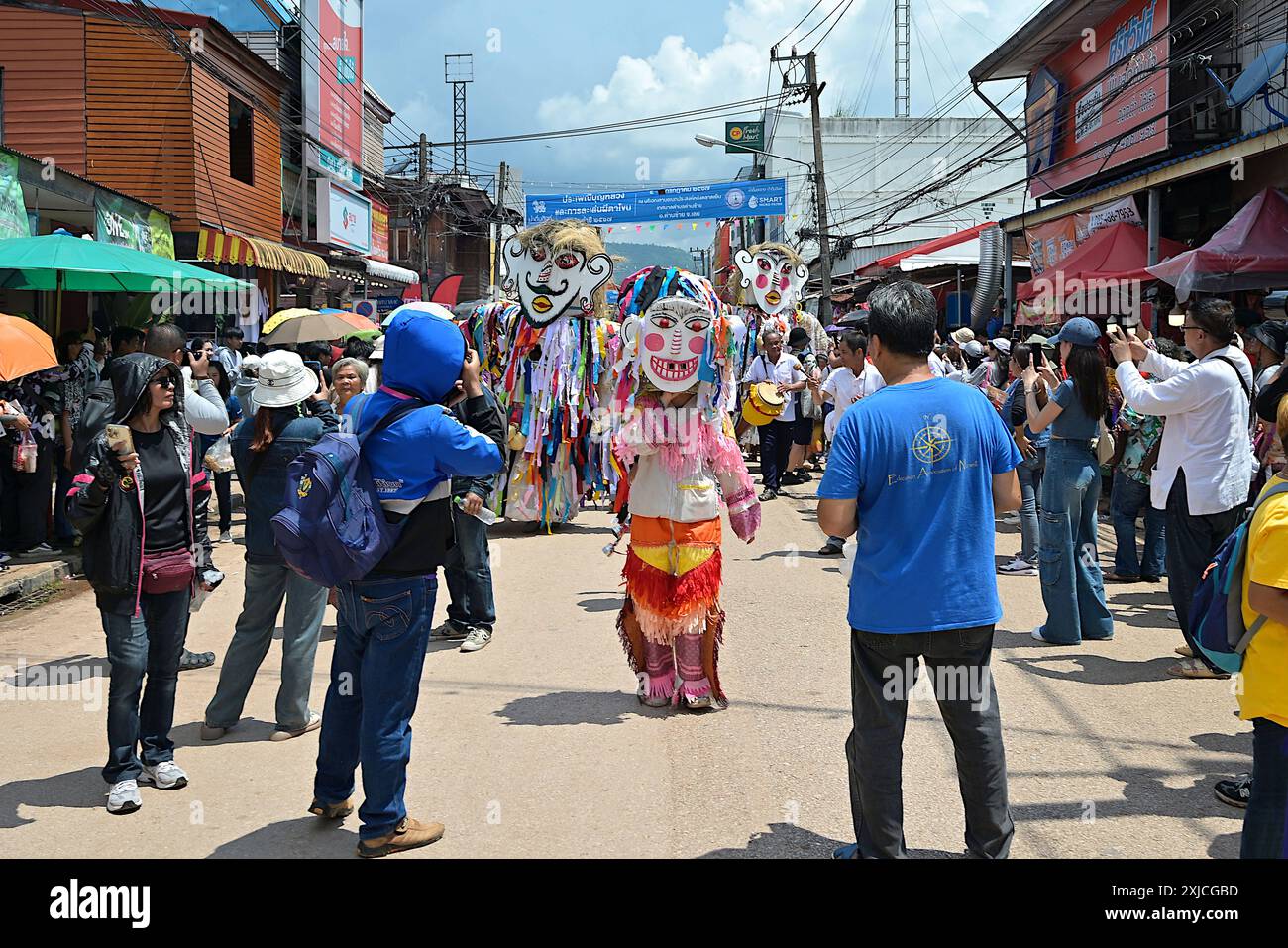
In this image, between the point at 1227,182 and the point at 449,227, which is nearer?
the point at 1227,182

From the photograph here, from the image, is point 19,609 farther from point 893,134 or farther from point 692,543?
point 893,134

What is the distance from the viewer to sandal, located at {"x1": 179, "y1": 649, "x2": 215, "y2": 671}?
6477 millimetres

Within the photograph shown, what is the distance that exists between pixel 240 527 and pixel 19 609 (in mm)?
3459

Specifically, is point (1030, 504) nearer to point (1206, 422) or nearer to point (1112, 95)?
point (1206, 422)

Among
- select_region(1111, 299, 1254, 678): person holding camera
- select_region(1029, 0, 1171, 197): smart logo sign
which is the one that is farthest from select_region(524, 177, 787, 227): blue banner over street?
select_region(1111, 299, 1254, 678): person holding camera

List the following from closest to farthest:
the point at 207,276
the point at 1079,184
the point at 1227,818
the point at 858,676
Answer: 1. the point at 858,676
2. the point at 1227,818
3. the point at 207,276
4. the point at 1079,184

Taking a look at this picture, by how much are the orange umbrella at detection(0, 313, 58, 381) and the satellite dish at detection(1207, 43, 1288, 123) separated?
11874 millimetres

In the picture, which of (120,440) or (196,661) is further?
(196,661)

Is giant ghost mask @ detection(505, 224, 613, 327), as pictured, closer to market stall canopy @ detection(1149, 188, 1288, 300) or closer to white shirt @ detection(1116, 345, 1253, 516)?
white shirt @ detection(1116, 345, 1253, 516)

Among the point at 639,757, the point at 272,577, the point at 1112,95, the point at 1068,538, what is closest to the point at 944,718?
the point at 639,757

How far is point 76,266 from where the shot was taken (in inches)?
349

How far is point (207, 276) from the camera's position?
11.6m

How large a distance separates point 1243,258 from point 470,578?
876cm
